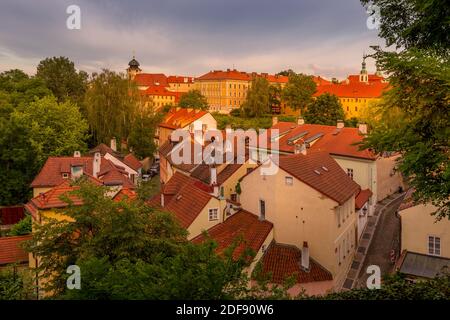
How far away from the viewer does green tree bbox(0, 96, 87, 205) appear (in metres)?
34.7

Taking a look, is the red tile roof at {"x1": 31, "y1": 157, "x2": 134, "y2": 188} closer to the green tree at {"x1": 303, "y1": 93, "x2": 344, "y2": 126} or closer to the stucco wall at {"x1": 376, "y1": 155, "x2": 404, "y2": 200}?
the stucco wall at {"x1": 376, "y1": 155, "x2": 404, "y2": 200}

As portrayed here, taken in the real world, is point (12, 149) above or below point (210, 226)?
above

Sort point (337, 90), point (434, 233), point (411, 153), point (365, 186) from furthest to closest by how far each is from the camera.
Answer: point (337, 90) < point (365, 186) < point (434, 233) < point (411, 153)

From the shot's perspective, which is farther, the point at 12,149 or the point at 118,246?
the point at 12,149

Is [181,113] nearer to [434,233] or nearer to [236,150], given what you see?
[236,150]

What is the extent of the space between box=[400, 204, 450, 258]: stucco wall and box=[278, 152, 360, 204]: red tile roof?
11.0 feet

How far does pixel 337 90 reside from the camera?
4060 inches

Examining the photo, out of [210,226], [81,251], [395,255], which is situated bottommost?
[395,255]

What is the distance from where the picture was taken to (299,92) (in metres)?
85.2

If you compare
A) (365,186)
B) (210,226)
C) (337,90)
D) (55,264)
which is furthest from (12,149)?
(337,90)

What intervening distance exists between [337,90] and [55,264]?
321ft

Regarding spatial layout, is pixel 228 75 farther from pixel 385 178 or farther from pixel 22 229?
pixel 22 229

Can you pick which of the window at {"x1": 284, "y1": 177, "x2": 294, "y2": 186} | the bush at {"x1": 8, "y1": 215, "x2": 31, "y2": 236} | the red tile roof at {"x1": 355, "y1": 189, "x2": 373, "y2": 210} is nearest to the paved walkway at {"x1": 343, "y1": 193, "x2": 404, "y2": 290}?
the red tile roof at {"x1": 355, "y1": 189, "x2": 373, "y2": 210}
